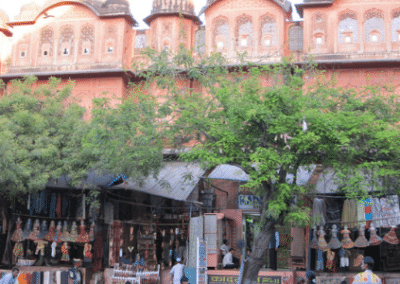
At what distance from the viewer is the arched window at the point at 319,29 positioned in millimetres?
18469

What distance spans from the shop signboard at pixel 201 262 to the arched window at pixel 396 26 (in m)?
10.1

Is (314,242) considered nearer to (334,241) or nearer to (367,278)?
(334,241)

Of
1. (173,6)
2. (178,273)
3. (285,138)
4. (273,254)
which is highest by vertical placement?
(173,6)

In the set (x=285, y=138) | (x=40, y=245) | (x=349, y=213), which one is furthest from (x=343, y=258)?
(x=40, y=245)

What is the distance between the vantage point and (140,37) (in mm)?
20328

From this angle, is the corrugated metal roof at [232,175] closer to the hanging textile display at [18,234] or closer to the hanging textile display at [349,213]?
the hanging textile display at [349,213]

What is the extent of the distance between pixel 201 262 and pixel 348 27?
10.2m

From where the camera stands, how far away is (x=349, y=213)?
15.2 m

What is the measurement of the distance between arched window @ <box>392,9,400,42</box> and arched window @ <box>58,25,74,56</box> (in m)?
11.9

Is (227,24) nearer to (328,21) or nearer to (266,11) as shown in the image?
(266,11)

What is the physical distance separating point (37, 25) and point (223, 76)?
35.1 ft

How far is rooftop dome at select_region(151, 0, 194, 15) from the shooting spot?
65.4 ft

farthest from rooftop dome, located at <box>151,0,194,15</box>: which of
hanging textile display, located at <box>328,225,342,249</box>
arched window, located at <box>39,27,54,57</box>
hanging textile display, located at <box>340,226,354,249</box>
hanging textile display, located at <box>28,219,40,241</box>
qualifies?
hanging textile display, located at <box>340,226,354,249</box>

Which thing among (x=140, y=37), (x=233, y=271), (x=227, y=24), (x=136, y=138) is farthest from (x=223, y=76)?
(x=140, y=37)
